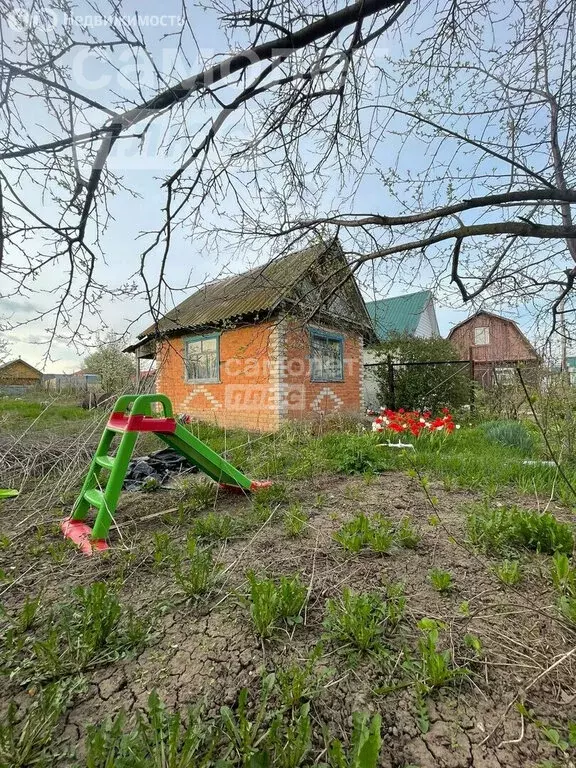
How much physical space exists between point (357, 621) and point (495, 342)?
9144 millimetres

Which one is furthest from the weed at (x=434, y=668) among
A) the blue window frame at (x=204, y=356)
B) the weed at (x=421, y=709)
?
the blue window frame at (x=204, y=356)

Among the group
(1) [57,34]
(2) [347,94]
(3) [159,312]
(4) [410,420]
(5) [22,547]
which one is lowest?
(5) [22,547]

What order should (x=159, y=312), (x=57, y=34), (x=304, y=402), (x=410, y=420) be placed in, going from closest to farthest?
1. (x=57, y=34)
2. (x=159, y=312)
3. (x=410, y=420)
4. (x=304, y=402)

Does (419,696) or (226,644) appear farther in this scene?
(226,644)

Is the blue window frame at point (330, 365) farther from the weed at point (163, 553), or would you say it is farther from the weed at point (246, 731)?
the weed at point (246, 731)

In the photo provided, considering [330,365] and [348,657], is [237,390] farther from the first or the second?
[348,657]

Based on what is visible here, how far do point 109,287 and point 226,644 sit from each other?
2.34 metres

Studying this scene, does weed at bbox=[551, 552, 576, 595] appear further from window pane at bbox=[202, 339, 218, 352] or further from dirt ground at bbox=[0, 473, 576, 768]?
window pane at bbox=[202, 339, 218, 352]

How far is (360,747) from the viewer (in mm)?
901

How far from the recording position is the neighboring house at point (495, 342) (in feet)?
13.3

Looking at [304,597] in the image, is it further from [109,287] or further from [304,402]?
[304,402]

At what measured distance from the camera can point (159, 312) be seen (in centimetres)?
283

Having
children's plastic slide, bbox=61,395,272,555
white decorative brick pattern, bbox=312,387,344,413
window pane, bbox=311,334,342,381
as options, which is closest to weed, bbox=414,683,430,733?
children's plastic slide, bbox=61,395,272,555

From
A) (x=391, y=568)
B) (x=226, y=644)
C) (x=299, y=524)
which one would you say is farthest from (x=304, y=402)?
(x=226, y=644)
